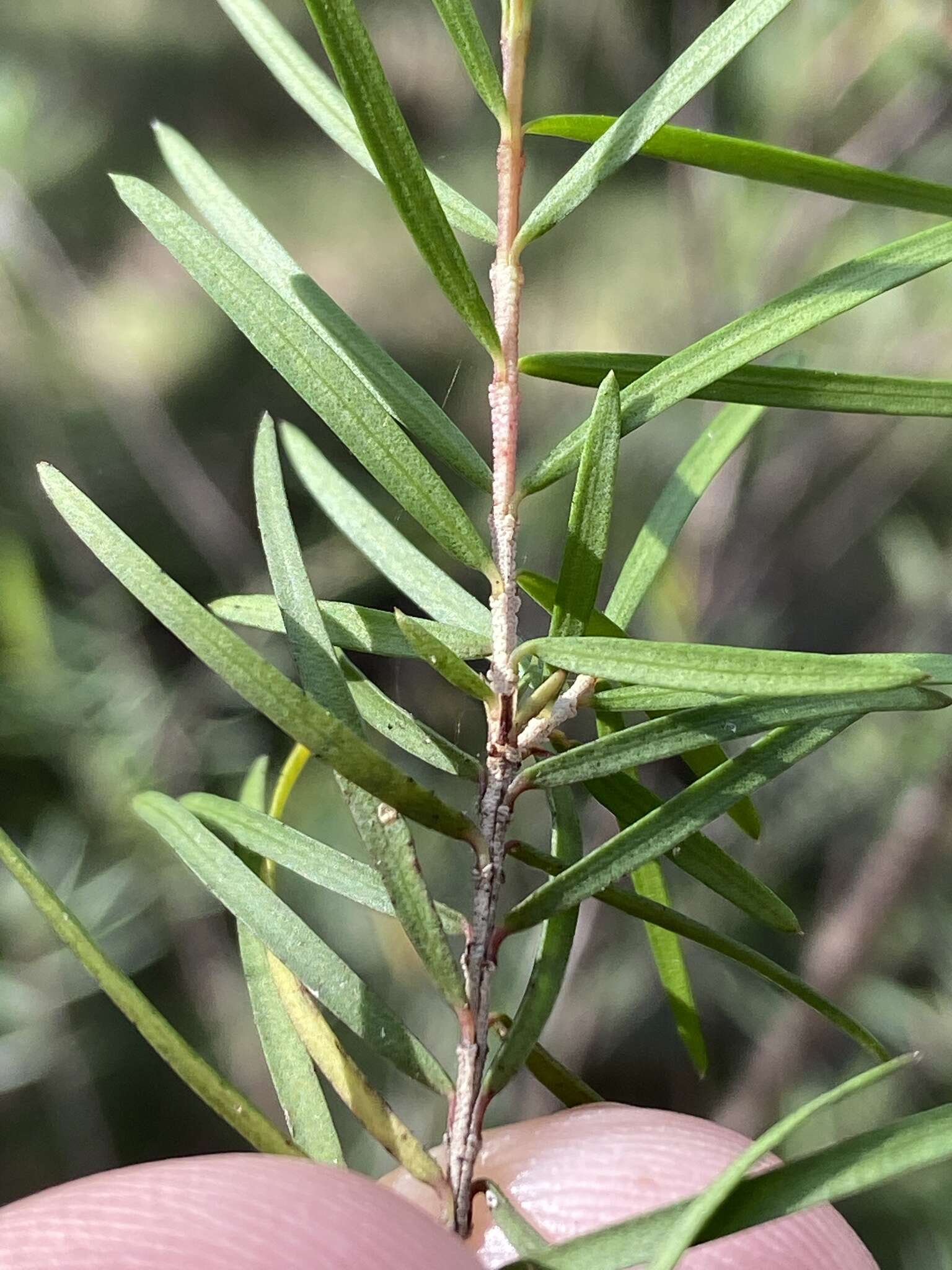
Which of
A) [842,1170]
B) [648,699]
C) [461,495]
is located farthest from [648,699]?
[461,495]

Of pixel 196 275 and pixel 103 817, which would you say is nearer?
pixel 196 275

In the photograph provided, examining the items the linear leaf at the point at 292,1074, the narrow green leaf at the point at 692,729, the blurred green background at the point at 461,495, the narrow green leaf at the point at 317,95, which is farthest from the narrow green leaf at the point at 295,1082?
the blurred green background at the point at 461,495

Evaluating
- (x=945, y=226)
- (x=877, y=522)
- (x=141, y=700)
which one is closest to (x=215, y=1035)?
(x=141, y=700)

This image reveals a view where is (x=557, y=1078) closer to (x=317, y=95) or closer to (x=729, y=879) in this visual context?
(x=729, y=879)

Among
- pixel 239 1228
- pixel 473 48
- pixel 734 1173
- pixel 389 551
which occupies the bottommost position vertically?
pixel 239 1228

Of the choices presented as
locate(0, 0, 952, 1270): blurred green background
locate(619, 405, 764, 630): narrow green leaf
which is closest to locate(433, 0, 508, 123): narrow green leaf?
locate(619, 405, 764, 630): narrow green leaf

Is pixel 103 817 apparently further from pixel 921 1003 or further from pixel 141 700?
pixel 921 1003

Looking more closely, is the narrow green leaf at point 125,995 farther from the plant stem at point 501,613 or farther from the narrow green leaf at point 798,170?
the narrow green leaf at point 798,170
